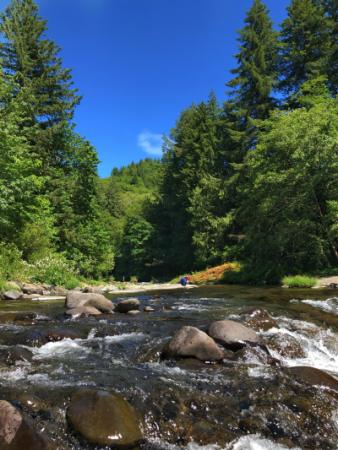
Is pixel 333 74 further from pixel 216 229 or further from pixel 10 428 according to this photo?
pixel 10 428

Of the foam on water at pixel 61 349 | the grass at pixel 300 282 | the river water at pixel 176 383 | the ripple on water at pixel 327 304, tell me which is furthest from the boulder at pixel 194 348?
the grass at pixel 300 282

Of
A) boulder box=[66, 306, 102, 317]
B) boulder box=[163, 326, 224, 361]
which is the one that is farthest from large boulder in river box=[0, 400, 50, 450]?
boulder box=[66, 306, 102, 317]

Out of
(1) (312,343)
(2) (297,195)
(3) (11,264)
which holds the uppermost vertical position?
(2) (297,195)

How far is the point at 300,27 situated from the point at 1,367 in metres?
39.3

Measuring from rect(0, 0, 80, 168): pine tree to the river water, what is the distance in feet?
74.2

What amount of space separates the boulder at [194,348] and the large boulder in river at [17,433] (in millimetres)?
3155

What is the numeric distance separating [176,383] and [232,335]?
7.28ft

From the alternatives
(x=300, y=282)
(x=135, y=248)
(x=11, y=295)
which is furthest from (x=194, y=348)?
(x=135, y=248)

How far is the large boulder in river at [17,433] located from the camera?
3.65 metres

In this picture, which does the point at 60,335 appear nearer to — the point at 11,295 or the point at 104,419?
the point at 104,419

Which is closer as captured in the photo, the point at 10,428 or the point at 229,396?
the point at 10,428

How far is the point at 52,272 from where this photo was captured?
20.2m

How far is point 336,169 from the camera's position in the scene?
20.3 m

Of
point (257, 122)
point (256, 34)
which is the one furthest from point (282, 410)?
point (256, 34)
